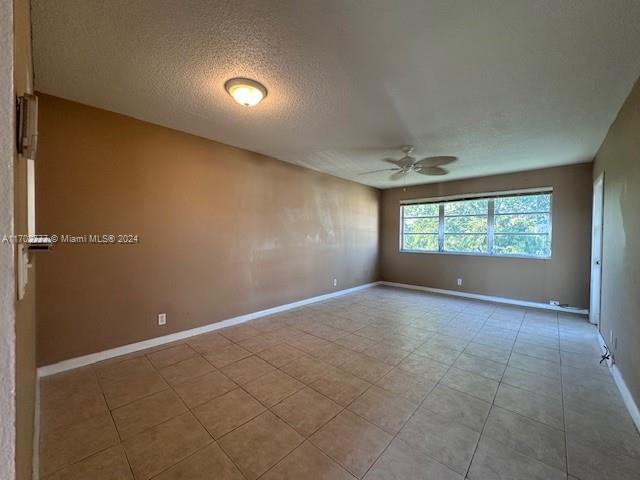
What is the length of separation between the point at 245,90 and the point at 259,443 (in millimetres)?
2571

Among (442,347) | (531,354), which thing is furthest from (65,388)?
(531,354)

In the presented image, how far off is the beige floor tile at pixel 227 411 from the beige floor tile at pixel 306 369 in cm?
46

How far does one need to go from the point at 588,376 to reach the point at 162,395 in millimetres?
3790

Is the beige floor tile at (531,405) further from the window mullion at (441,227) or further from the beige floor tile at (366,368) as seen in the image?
the window mullion at (441,227)

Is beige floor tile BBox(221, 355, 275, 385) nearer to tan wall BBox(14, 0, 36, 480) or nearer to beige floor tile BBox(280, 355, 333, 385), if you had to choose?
beige floor tile BBox(280, 355, 333, 385)

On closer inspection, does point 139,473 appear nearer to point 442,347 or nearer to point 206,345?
point 206,345

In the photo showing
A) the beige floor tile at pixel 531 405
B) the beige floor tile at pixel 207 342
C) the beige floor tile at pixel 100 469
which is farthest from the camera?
the beige floor tile at pixel 207 342

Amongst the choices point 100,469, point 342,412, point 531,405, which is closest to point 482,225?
point 531,405

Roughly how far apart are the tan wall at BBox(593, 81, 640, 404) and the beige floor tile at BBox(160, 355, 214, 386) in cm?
346

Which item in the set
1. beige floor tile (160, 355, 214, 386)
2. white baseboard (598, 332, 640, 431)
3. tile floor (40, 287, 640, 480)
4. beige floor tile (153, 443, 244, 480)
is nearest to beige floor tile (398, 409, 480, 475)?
tile floor (40, 287, 640, 480)

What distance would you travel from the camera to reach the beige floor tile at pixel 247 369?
236cm

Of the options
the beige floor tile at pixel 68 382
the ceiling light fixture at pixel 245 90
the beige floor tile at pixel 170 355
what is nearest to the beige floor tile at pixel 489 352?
the beige floor tile at pixel 170 355

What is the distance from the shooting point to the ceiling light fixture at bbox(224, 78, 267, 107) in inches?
82.3

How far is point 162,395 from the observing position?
210 cm
